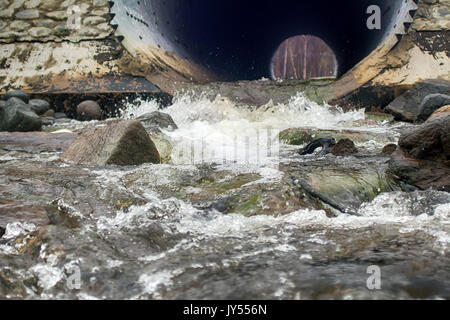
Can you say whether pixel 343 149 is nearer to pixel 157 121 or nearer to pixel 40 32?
pixel 157 121

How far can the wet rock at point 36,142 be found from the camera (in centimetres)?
371

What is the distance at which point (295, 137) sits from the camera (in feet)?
13.7

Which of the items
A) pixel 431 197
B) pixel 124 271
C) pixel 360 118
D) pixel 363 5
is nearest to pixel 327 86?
pixel 360 118

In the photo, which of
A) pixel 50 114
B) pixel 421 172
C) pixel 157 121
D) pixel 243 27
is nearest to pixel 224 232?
pixel 421 172

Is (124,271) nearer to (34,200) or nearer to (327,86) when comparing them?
(34,200)

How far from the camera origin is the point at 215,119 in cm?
579

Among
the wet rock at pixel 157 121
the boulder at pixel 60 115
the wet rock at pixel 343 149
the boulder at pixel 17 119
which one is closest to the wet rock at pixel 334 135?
the wet rock at pixel 343 149

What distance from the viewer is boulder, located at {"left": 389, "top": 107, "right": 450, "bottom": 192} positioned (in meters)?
2.43

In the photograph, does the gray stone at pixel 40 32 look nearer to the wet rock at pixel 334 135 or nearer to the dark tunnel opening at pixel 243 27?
the dark tunnel opening at pixel 243 27

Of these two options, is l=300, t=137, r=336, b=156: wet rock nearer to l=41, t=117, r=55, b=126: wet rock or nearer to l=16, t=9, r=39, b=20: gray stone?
l=41, t=117, r=55, b=126: wet rock

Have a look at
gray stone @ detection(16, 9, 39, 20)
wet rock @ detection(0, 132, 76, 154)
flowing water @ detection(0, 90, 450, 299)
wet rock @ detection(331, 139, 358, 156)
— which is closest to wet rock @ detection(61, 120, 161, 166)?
flowing water @ detection(0, 90, 450, 299)

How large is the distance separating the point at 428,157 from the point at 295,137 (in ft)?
5.63

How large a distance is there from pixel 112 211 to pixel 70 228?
0.35m

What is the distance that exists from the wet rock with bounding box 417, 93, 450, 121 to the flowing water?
1280 millimetres
